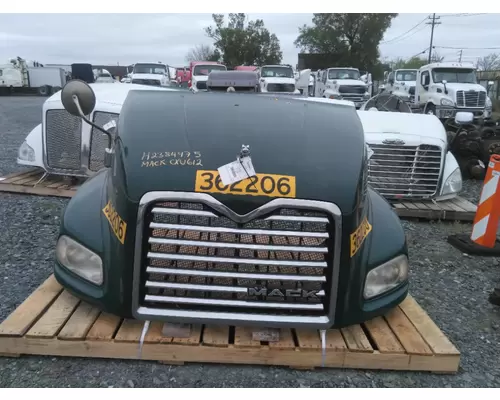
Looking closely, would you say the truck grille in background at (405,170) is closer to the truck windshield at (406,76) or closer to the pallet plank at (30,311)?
the pallet plank at (30,311)

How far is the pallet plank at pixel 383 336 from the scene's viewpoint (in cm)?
290

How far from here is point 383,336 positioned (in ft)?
9.95

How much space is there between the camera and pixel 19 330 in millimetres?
2836

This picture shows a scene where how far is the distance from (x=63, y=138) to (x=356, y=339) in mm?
5031

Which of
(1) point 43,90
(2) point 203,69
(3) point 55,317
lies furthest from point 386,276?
(1) point 43,90

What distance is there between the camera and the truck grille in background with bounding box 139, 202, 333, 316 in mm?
2699

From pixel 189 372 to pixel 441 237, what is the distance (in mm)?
4006

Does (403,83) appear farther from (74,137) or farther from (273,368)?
(273,368)

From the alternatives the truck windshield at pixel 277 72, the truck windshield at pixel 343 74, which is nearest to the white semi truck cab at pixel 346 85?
the truck windshield at pixel 343 74

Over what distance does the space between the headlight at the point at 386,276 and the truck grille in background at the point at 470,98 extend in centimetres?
1637

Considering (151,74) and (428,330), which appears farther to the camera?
(151,74)

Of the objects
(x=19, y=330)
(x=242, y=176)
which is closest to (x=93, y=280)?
(x=19, y=330)

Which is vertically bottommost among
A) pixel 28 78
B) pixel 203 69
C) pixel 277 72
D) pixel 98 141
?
pixel 98 141

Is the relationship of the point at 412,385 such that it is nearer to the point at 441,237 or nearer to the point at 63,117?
the point at 441,237
